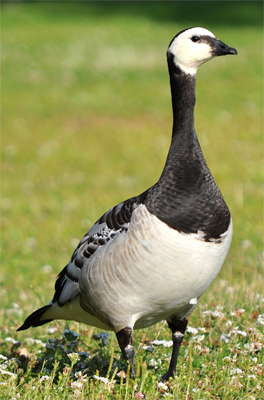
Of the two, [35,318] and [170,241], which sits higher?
[170,241]

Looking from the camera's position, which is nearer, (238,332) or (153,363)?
(153,363)

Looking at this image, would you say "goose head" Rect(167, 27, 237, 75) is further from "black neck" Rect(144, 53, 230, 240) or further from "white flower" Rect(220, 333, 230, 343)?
"white flower" Rect(220, 333, 230, 343)

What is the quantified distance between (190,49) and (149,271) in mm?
1663

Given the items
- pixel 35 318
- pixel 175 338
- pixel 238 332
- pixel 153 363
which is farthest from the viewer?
pixel 35 318

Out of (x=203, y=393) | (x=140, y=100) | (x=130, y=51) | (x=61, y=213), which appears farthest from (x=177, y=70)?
(x=130, y=51)

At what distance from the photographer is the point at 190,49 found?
5527mm

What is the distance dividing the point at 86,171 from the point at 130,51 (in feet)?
55.5

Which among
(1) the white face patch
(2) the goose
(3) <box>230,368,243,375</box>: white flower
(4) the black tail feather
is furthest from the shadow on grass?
(1) the white face patch

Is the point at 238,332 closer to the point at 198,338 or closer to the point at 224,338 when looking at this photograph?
the point at 224,338

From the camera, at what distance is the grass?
612 cm

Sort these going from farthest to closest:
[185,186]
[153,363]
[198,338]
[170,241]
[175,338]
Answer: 1. [198,338]
2. [153,363]
3. [175,338]
4. [185,186]
5. [170,241]

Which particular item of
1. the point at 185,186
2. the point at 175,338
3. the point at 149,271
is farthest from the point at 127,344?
the point at 185,186

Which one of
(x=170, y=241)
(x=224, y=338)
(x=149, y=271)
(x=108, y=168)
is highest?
(x=170, y=241)

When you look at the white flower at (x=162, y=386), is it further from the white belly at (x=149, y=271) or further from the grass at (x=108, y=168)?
the white belly at (x=149, y=271)
